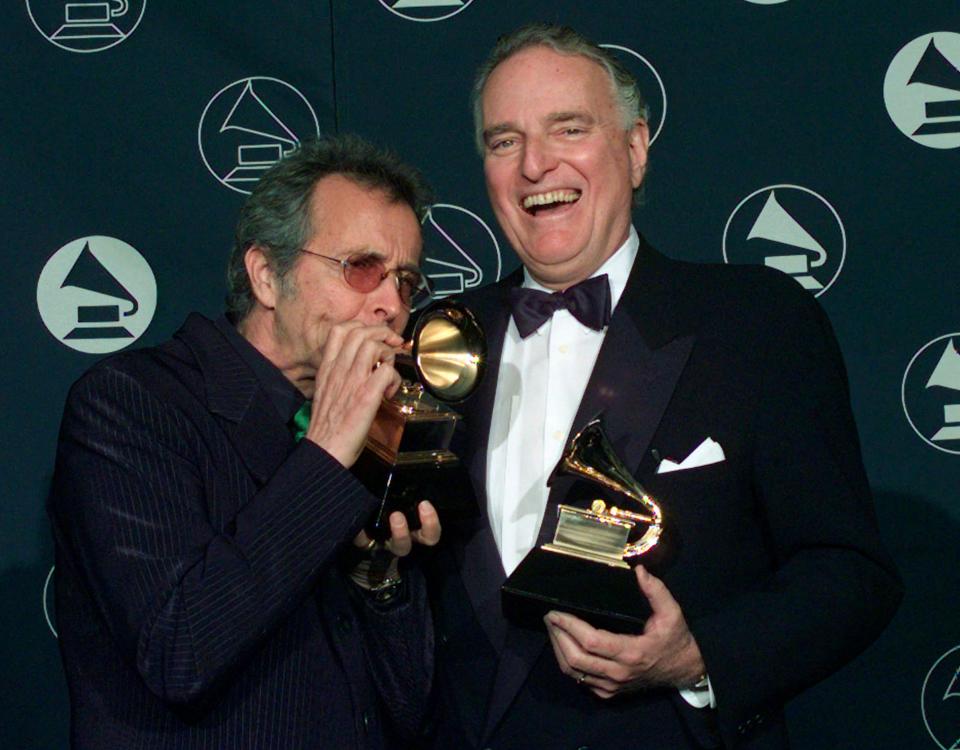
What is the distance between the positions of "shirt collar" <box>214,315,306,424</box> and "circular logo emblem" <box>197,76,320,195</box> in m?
1.13

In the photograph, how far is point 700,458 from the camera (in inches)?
104

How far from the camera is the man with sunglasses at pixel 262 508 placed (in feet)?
7.65

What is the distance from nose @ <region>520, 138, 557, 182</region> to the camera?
2.93 meters

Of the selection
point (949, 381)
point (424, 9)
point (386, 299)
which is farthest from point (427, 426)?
point (949, 381)

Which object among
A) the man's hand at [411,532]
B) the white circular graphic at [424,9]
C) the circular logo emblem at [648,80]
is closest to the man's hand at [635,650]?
the man's hand at [411,532]

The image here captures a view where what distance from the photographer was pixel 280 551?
2.33m

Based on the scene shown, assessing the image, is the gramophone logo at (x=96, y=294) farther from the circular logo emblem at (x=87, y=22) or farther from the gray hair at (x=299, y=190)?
the gray hair at (x=299, y=190)

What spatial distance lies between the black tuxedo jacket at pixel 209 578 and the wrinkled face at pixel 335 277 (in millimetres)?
139

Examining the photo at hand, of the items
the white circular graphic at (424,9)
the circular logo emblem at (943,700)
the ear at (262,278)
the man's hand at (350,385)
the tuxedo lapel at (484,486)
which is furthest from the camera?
the white circular graphic at (424,9)

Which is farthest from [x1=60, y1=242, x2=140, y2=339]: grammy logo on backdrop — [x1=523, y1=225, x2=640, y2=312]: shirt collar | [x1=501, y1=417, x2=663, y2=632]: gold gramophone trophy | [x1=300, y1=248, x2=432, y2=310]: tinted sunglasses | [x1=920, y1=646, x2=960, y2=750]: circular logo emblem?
[x1=920, y1=646, x2=960, y2=750]: circular logo emblem

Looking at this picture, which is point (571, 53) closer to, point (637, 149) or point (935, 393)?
point (637, 149)

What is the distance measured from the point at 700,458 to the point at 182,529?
1033 mm

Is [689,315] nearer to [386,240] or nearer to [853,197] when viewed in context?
[386,240]

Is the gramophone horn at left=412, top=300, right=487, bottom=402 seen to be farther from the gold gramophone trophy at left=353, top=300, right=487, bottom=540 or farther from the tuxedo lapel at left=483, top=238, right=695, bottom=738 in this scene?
→ the tuxedo lapel at left=483, top=238, right=695, bottom=738
